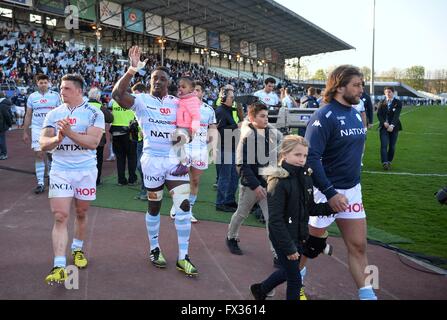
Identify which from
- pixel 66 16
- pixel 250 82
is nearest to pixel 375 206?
pixel 66 16

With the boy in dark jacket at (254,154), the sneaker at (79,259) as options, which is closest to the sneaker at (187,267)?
the boy in dark jacket at (254,154)

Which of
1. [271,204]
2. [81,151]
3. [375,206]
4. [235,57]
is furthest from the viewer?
[235,57]

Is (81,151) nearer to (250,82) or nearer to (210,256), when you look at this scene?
(210,256)

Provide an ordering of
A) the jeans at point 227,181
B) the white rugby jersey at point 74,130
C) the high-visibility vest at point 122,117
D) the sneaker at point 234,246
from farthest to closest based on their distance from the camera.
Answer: the high-visibility vest at point 122,117
the jeans at point 227,181
the sneaker at point 234,246
the white rugby jersey at point 74,130

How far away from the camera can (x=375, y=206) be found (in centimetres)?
777

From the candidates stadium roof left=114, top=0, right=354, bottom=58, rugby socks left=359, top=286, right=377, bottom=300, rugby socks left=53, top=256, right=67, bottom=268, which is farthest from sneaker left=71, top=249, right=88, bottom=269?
stadium roof left=114, top=0, right=354, bottom=58

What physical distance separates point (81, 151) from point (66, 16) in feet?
104

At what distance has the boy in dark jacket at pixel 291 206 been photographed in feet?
10.9

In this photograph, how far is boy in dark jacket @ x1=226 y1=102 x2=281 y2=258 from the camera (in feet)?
15.3

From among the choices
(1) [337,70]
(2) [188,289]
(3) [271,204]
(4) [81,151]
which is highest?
(1) [337,70]

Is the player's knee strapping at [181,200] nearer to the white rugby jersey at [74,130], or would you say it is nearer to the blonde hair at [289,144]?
the white rugby jersey at [74,130]

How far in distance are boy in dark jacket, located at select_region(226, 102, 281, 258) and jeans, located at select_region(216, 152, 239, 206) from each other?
212cm

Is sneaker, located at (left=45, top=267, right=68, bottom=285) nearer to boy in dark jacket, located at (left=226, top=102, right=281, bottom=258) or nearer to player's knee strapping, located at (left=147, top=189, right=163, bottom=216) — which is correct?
player's knee strapping, located at (left=147, top=189, right=163, bottom=216)

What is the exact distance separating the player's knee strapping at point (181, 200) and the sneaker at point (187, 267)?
0.47 m
